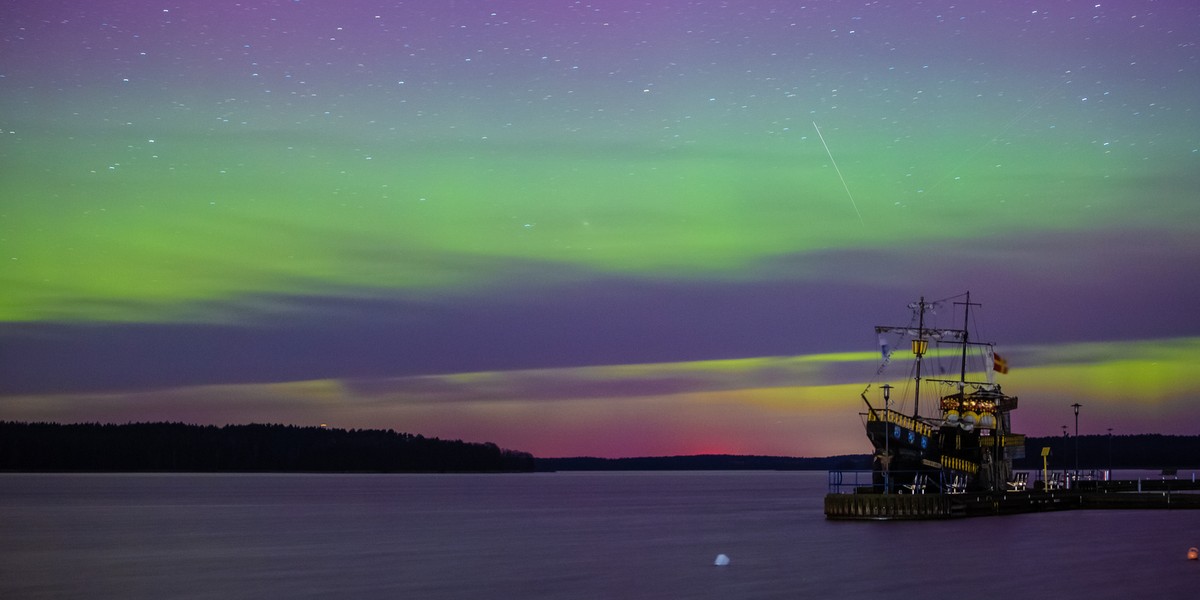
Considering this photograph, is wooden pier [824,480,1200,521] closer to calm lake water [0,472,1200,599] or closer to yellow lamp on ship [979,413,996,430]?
calm lake water [0,472,1200,599]

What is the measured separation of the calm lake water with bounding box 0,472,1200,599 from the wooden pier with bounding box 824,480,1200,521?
3.97 feet

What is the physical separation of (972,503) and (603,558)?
119ft

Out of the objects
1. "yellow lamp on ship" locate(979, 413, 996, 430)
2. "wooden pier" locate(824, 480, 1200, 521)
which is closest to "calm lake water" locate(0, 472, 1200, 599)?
"wooden pier" locate(824, 480, 1200, 521)

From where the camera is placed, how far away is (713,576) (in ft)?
202

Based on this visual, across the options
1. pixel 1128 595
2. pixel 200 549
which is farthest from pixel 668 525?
pixel 1128 595

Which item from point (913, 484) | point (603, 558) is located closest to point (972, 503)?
point (913, 484)

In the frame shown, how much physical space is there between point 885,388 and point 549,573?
4068cm

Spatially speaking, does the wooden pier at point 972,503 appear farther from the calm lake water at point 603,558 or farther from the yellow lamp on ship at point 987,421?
the yellow lamp on ship at point 987,421

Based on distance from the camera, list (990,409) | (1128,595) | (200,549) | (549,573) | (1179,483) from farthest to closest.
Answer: (1179,483) → (990,409) → (200,549) → (549,573) → (1128,595)

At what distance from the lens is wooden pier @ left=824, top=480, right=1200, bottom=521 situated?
9250 centimetres

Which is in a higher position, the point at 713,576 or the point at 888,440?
the point at 888,440

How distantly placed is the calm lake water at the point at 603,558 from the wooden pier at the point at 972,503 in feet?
3.97

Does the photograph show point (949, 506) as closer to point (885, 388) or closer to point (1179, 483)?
point (885, 388)

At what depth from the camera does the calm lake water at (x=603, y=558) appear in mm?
56938
